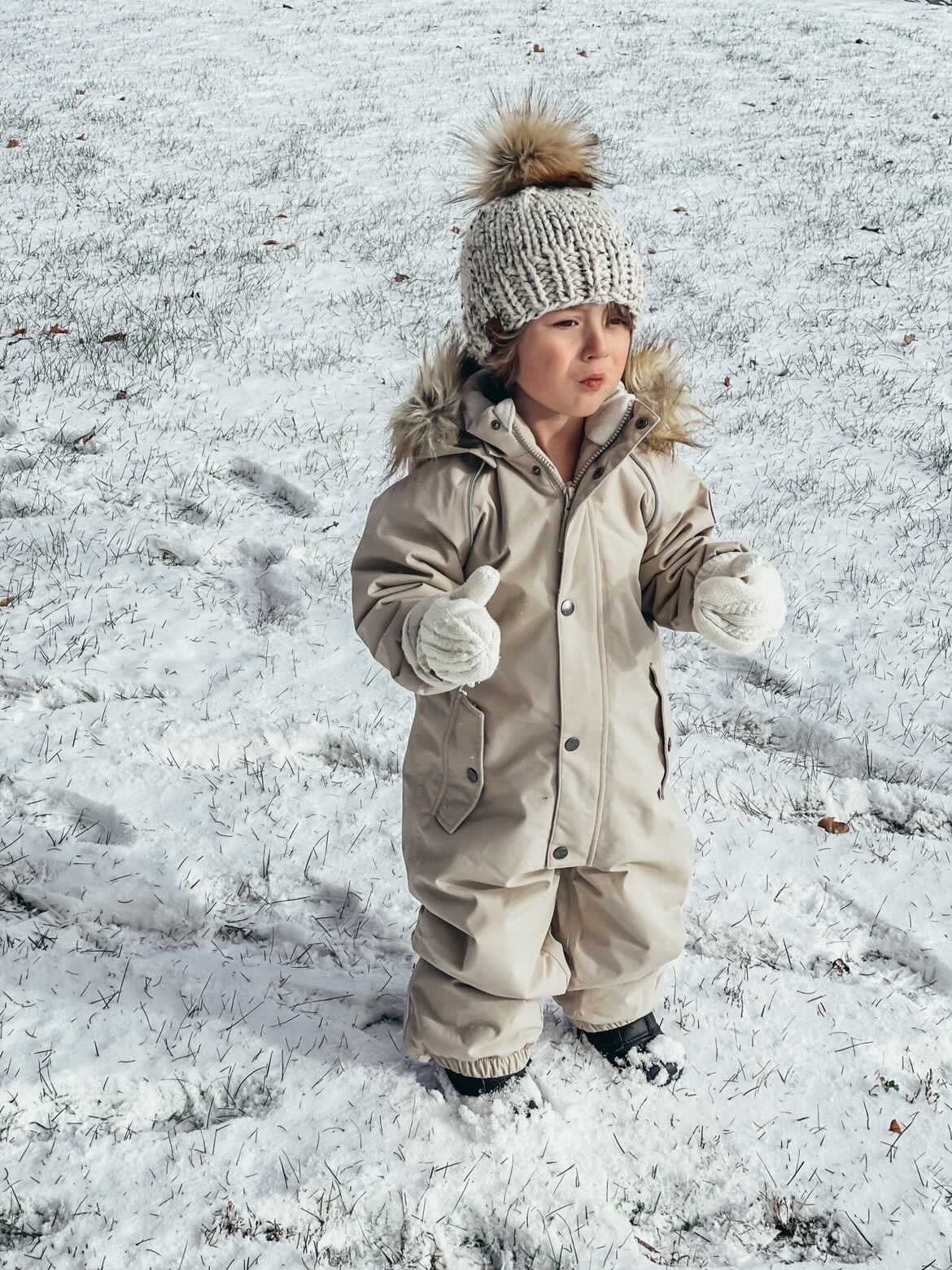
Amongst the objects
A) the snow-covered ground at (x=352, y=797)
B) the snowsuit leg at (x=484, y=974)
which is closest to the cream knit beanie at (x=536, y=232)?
the snowsuit leg at (x=484, y=974)

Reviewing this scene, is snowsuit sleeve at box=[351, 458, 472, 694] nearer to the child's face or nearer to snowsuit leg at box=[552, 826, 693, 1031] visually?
the child's face

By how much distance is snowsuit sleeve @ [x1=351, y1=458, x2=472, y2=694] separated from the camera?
7.39 ft

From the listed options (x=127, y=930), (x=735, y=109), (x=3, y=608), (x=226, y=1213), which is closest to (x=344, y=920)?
(x=127, y=930)

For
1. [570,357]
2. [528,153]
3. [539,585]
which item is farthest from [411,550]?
[528,153]

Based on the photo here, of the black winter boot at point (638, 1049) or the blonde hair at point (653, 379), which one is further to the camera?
the black winter boot at point (638, 1049)

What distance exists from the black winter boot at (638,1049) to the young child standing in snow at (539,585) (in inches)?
13.2

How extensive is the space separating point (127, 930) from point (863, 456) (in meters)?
5.03

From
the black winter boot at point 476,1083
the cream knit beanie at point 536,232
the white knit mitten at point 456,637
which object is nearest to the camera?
the white knit mitten at point 456,637

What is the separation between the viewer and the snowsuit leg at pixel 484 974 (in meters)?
2.45

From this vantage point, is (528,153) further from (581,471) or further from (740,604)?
(740,604)

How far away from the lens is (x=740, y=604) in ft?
7.41

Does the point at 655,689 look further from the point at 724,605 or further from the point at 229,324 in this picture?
the point at 229,324

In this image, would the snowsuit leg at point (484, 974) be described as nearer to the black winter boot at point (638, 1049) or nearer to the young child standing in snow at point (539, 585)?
the young child standing in snow at point (539, 585)

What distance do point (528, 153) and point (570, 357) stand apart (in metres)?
0.49
